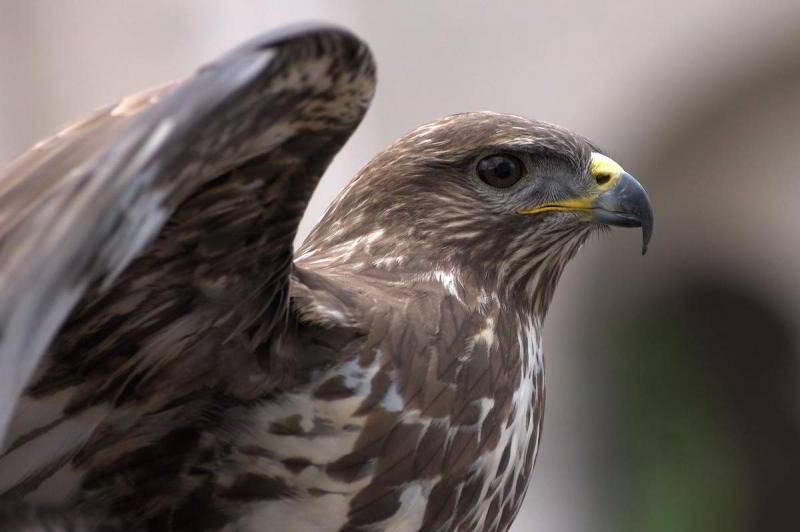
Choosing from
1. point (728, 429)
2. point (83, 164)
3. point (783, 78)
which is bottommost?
point (728, 429)

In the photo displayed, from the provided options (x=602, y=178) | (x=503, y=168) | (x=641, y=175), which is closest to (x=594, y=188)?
(x=602, y=178)

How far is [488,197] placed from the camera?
2.91 metres

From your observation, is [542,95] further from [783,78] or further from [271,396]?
[271,396]

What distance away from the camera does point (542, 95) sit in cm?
774

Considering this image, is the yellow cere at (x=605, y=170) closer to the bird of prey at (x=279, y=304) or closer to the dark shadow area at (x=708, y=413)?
the bird of prey at (x=279, y=304)

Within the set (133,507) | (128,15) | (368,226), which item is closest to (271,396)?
(133,507)

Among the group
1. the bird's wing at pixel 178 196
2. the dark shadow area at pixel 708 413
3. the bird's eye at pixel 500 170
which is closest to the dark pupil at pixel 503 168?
the bird's eye at pixel 500 170

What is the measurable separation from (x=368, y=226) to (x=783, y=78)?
5.84m

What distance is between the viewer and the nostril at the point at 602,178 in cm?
292

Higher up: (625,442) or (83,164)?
(83,164)

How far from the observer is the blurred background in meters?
7.54

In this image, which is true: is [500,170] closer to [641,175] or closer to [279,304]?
[279,304]

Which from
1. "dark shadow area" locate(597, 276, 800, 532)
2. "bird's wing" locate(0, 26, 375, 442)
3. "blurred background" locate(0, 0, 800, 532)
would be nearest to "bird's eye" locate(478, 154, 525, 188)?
"bird's wing" locate(0, 26, 375, 442)

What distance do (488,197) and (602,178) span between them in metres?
0.25
